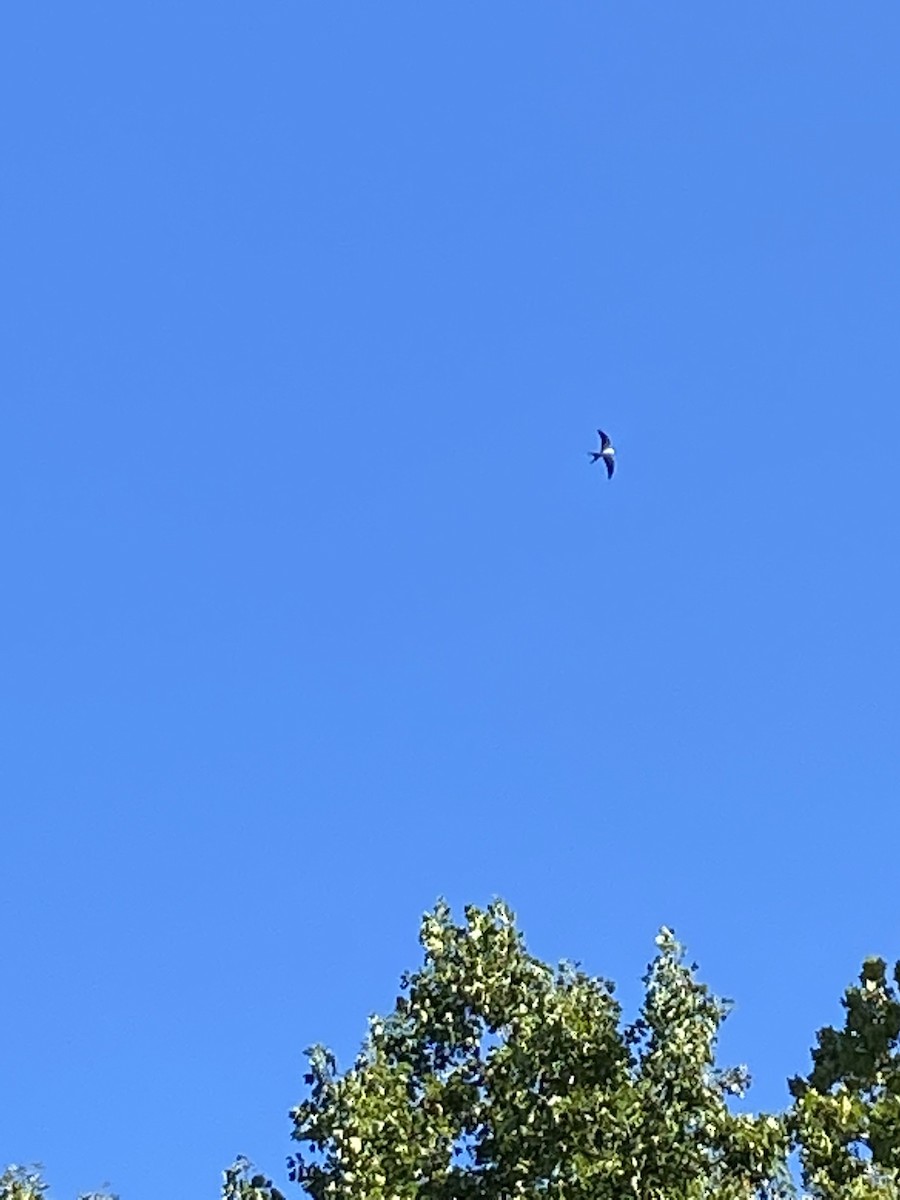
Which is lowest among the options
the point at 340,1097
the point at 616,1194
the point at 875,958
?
the point at 616,1194

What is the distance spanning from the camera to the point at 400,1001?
91.6 ft

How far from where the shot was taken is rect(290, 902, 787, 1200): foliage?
23953 mm

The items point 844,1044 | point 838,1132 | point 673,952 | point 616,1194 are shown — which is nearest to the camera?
point 616,1194

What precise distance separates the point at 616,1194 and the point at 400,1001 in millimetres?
5880

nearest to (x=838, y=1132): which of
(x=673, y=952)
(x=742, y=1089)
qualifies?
(x=742, y=1089)

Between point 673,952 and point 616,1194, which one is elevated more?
point 673,952

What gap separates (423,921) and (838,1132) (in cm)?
782

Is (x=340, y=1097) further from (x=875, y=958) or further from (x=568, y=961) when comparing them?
(x=875, y=958)

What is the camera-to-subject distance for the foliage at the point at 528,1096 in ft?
78.6

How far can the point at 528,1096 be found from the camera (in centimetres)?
2512

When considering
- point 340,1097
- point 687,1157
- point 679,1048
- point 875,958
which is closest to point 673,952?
point 679,1048

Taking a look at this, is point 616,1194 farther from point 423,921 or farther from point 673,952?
point 423,921

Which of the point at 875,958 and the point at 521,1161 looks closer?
the point at 521,1161

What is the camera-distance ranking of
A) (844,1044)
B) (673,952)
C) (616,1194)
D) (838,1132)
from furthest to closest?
(844,1044) < (673,952) < (838,1132) < (616,1194)
